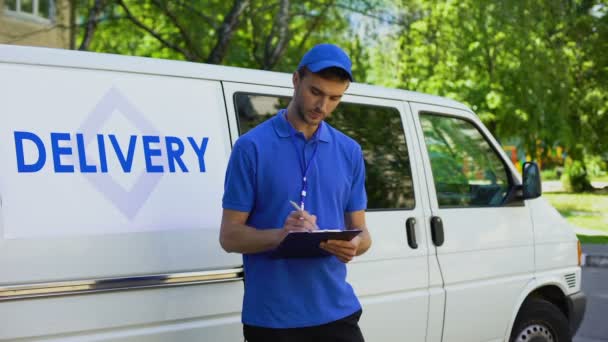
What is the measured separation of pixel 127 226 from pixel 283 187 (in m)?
0.75

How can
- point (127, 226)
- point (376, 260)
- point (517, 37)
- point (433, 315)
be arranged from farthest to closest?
point (517, 37)
point (433, 315)
point (376, 260)
point (127, 226)

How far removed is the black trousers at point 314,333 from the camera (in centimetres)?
307

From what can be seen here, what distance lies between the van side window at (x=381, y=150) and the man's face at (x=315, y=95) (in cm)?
145

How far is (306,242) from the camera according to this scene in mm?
2904

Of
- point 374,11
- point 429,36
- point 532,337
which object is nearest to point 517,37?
point 429,36

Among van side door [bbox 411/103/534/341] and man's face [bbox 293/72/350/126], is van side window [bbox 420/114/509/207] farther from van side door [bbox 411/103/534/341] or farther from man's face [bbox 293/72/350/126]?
man's face [bbox 293/72/350/126]

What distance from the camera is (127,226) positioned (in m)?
3.48

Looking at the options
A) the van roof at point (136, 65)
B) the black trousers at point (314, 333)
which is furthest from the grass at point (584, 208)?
the black trousers at point (314, 333)

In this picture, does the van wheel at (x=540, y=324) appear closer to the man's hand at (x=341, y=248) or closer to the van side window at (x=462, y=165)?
the van side window at (x=462, y=165)

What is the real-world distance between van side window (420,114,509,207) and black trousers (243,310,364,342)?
75.8 inches

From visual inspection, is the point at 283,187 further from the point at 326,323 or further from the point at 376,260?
the point at 376,260

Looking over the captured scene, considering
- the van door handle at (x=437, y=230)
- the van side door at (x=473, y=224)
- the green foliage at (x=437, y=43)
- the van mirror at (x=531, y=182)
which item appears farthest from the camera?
the green foliage at (x=437, y=43)

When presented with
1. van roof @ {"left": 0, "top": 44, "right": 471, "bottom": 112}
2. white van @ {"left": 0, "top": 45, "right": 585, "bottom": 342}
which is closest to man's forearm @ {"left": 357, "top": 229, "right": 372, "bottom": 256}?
white van @ {"left": 0, "top": 45, "right": 585, "bottom": 342}

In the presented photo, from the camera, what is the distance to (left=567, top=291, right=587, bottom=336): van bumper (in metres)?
5.97
